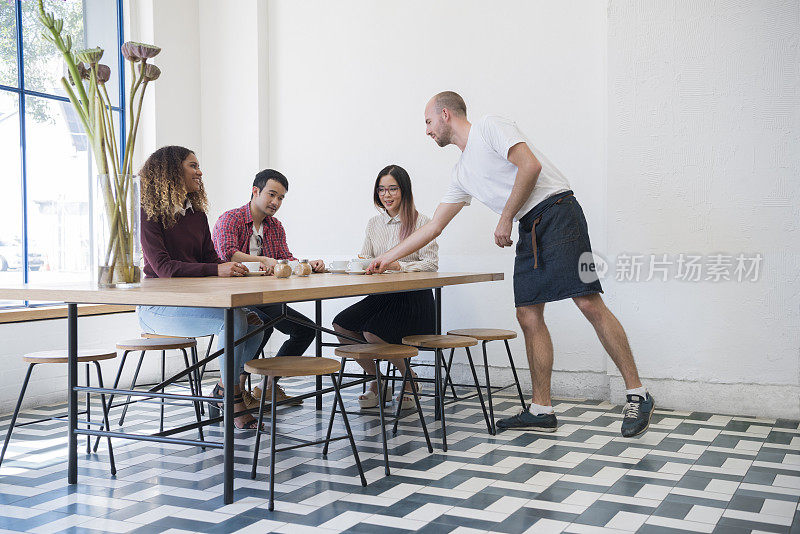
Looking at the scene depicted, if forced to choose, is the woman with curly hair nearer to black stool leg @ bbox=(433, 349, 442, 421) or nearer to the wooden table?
the wooden table

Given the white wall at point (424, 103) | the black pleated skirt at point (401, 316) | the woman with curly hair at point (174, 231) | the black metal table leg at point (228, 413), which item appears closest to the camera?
the black metal table leg at point (228, 413)

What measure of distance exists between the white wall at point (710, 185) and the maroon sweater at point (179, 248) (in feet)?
7.81

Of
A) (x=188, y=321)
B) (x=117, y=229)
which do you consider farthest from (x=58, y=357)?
(x=117, y=229)

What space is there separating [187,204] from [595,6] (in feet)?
9.14

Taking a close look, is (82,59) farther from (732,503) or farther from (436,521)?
(732,503)

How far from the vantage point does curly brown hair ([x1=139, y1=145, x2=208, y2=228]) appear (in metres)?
3.67

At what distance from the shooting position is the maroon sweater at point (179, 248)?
3625mm

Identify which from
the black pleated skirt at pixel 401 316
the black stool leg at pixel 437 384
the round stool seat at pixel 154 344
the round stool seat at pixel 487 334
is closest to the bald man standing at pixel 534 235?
the round stool seat at pixel 487 334

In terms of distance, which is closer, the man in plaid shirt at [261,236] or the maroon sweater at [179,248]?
the maroon sweater at [179,248]

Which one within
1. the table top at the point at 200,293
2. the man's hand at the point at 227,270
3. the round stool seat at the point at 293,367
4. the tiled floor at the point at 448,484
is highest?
the man's hand at the point at 227,270

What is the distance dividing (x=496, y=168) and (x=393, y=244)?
110cm

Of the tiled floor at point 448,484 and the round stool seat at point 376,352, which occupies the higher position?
the round stool seat at point 376,352

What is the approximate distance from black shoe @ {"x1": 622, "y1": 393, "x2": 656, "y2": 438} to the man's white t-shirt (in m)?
1.06

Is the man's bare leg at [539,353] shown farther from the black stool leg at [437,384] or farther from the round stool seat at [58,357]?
the round stool seat at [58,357]
